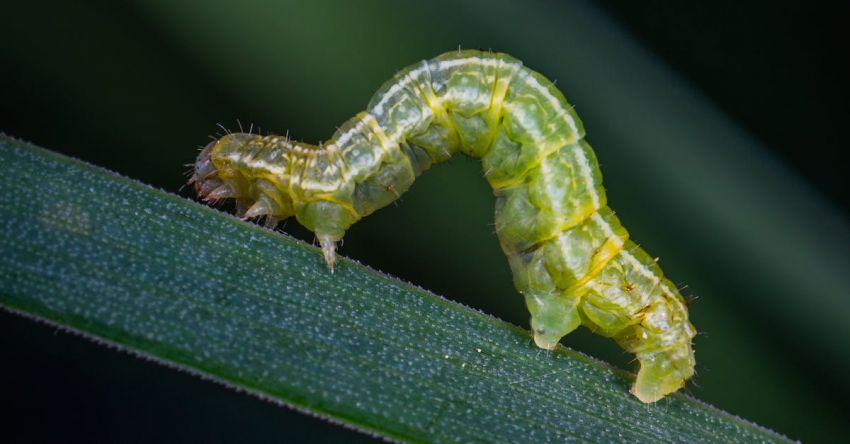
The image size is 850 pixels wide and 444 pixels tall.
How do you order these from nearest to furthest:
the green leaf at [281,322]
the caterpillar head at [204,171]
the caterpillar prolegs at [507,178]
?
the green leaf at [281,322], the caterpillar prolegs at [507,178], the caterpillar head at [204,171]

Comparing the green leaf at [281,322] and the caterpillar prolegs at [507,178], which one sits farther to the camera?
the caterpillar prolegs at [507,178]

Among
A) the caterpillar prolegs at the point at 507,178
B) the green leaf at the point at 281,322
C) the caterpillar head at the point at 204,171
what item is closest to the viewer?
the green leaf at the point at 281,322

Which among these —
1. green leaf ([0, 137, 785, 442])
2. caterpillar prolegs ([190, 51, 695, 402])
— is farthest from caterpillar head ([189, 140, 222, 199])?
green leaf ([0, 137, 785, 442])

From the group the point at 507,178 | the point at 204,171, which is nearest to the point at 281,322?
the point at 204,171

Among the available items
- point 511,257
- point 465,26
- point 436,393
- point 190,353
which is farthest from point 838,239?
point 190,353

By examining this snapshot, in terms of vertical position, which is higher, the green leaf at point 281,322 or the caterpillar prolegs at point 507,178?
the caterpillar prolegs at point 507,178

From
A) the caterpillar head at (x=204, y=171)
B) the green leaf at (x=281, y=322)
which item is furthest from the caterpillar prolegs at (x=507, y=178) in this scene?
the green leaf at (x=281, y=322)

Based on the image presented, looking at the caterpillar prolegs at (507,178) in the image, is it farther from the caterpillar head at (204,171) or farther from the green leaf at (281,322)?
the green leaf at (281,322)

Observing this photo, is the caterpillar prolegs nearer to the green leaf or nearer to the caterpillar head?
the caterpillar head
